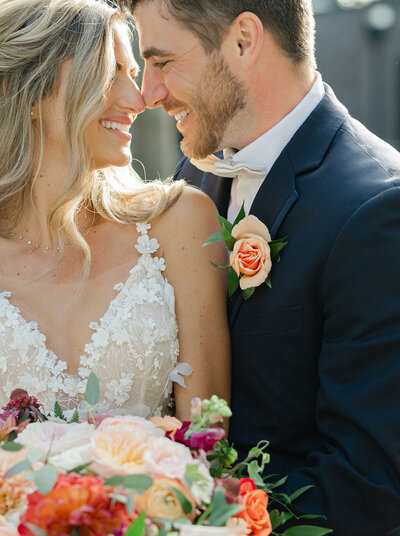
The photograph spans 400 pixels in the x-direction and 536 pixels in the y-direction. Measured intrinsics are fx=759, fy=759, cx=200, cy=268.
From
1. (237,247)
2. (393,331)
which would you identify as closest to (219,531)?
(393,331)

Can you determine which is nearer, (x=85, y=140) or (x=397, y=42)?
(x=85, y=140)

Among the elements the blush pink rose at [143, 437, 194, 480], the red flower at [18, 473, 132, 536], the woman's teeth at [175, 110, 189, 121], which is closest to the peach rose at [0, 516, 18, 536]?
the red flower at [18, 473, 132, 536]

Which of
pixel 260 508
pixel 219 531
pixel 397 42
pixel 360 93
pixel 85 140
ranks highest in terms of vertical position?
pixel 85 140

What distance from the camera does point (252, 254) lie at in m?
2.69

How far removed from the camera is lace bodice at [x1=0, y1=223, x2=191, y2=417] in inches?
118

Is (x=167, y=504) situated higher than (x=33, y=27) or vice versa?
(x=33, y=27)

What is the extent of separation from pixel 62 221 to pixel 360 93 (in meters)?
11.2

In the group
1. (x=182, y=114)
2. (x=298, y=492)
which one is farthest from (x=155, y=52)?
(x=298, y=492)

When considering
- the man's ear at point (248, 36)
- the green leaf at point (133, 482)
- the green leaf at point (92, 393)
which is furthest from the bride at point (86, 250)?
the green leaf at point (133, 482)

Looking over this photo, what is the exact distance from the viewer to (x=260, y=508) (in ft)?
6.39

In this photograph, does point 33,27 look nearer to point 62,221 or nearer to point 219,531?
point 62,221

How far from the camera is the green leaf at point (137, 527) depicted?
157 cm

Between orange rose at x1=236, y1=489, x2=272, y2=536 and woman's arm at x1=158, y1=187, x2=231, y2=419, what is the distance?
102cm

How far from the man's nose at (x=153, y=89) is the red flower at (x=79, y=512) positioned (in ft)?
6.61
